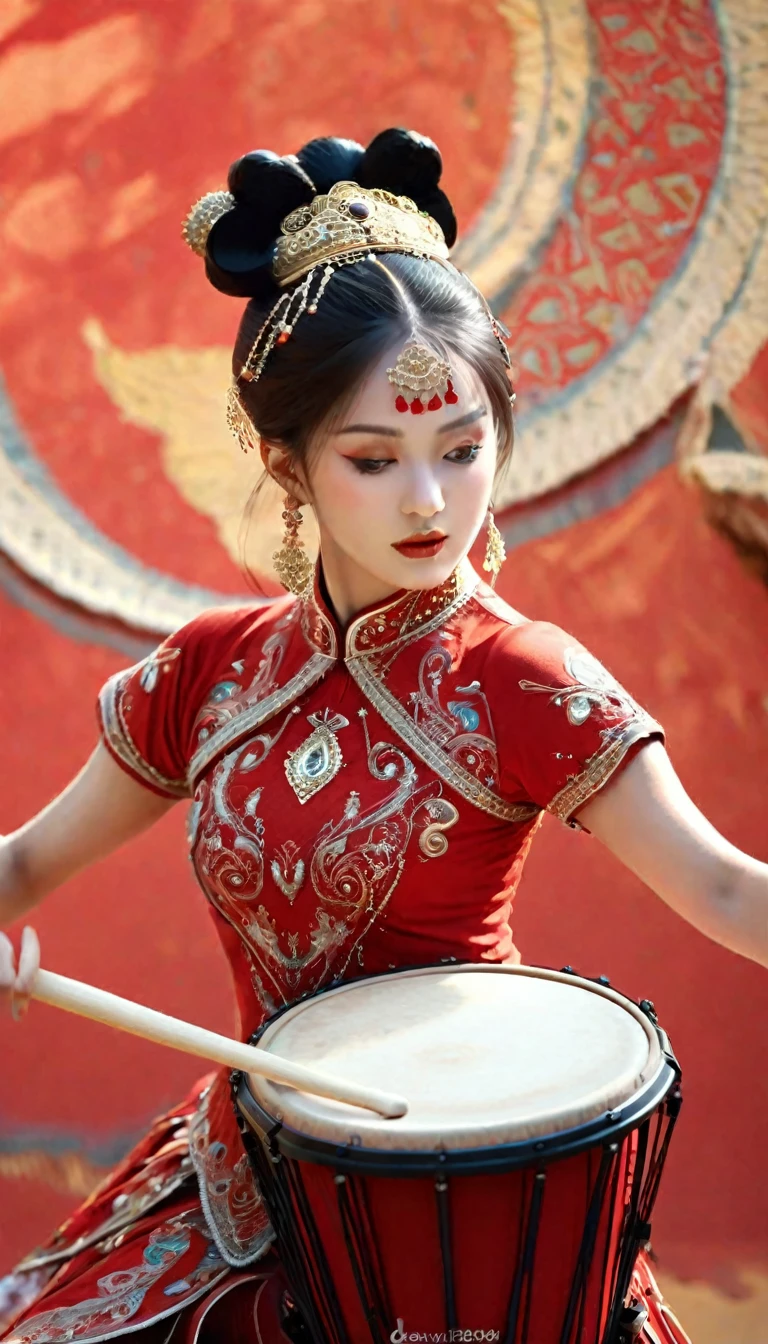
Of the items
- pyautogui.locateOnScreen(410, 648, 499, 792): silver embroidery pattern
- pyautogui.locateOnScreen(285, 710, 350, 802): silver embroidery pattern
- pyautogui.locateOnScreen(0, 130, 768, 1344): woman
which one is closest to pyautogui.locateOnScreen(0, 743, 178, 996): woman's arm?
pyautogui.locateOnScreen(0, 130, 768, 1344): woman

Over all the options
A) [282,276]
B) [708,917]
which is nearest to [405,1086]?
[708,917]

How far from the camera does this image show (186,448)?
2.87 meters

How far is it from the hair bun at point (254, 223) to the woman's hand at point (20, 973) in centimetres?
73

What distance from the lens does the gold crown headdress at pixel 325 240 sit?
1558mm

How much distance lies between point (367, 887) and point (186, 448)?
1.51 metres

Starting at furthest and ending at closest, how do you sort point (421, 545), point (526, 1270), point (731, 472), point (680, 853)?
point (731, 472), point (421, 545), point (680, 853), point (526, 1270)

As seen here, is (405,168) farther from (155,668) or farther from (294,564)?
(155,668)

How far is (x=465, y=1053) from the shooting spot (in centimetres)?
134

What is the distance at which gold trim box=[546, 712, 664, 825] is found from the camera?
1.46 metres

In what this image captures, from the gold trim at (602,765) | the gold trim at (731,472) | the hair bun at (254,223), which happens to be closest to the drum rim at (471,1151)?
the gold trim at (602,765)

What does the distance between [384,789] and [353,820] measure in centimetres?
4

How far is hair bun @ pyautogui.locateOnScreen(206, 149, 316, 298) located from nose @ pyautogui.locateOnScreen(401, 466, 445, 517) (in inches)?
10.6

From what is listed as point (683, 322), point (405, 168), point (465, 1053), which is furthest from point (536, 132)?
point (465, 1053)

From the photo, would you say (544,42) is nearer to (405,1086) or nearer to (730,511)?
(730,511)
